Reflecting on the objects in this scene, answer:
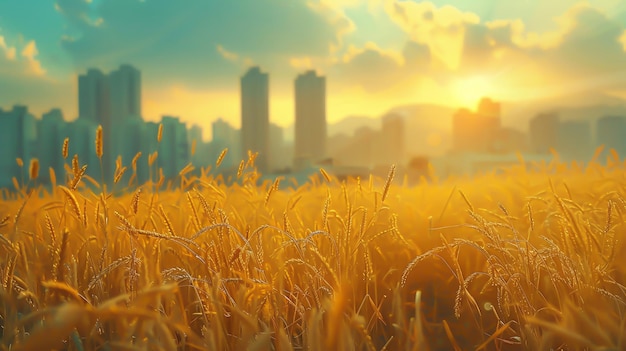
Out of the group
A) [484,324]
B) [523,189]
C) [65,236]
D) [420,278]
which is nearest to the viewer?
[65,236]

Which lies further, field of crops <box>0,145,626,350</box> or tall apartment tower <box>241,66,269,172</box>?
tall apartment tower <box>241,66,269,172</box>

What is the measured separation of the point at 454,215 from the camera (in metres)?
2.05

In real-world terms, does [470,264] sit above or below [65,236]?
below

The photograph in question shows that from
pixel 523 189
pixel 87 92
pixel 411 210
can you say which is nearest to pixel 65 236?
pixel 411 210

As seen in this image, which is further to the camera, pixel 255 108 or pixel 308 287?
pixel 255 108

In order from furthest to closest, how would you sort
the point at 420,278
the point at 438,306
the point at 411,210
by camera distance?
the point at 411,210 → the point at 420,278 → the point at 438,306

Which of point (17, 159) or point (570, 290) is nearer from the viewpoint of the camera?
point (570, 290)

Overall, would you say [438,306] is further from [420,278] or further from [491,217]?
[491,217]

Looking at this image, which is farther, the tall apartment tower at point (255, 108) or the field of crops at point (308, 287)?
the tall apartment tower at point (255, 108)

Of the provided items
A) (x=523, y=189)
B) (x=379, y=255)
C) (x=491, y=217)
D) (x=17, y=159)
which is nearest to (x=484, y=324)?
(x=379, y=255)

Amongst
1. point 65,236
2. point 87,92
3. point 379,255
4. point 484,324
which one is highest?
point 87,92

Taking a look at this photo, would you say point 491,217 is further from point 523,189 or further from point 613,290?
point 613,290

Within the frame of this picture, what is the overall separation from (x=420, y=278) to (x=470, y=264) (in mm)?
202

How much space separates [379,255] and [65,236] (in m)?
1.00
